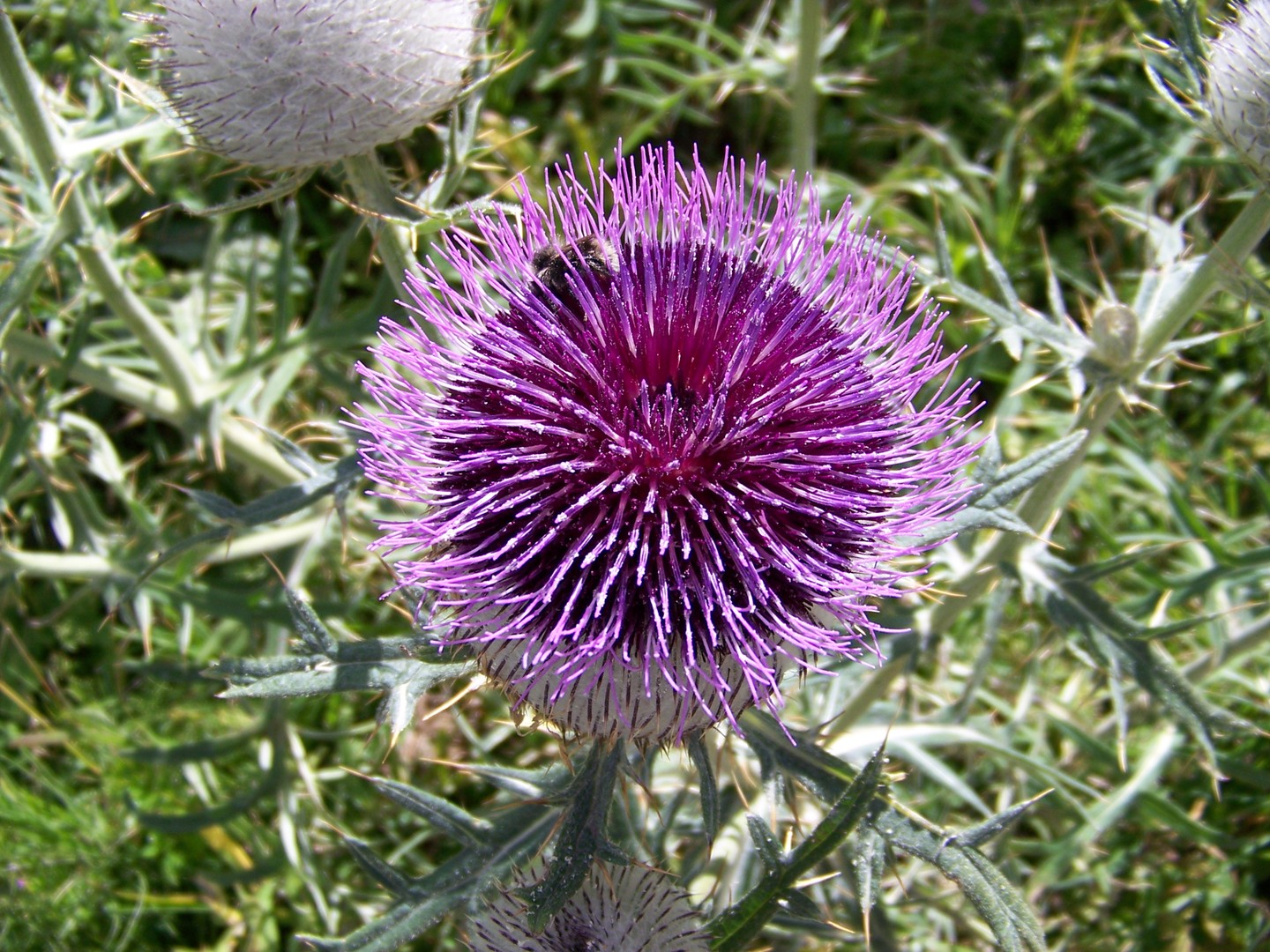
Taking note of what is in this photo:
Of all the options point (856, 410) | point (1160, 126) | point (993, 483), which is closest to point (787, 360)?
point (856, 410)

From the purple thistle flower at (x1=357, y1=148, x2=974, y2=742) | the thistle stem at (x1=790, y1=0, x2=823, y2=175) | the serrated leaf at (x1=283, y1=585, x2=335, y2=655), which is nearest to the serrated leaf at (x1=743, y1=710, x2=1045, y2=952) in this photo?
the purple thistle flower at (x1=357, y1=148, x2=974, y2=742)

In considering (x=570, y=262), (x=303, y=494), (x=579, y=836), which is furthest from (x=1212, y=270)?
(x=303, y=494)

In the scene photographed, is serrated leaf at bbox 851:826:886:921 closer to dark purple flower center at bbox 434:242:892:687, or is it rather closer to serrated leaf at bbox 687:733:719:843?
serrated leaf at bbox 687:733:719:843

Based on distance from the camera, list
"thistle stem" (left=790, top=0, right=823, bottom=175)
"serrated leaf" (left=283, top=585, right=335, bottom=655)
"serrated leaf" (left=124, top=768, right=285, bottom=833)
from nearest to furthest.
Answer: "serrated leaf" (left=283, top=585, right=335, bottom=655) < "serrated leaf" (left=124, top=768, right=285, bottom=833) < "thistle stem" (left=790, top=0, right=823, bottom=175)

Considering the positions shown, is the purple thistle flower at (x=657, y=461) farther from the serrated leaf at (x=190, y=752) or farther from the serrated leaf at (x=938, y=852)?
the serrated leaf at (x=190, y=752)

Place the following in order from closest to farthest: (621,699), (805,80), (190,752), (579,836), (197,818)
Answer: (621,699), (579,836), (197,818), (190,752), (805,80)

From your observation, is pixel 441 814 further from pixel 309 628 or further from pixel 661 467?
pixel 661 467
